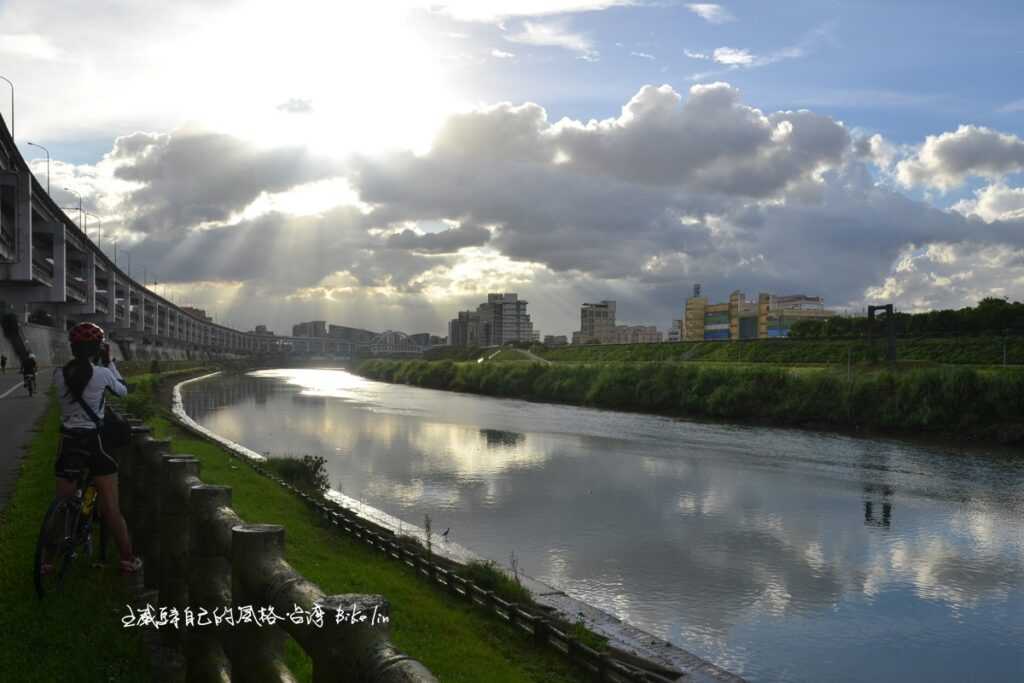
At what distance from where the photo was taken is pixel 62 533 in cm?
780

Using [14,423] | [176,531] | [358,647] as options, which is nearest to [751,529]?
[176,531]

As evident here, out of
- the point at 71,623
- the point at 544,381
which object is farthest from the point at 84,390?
the point at 544,381

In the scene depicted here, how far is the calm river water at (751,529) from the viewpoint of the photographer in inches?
547

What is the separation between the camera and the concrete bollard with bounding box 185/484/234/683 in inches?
204

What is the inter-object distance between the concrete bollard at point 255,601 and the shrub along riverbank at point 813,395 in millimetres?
44458

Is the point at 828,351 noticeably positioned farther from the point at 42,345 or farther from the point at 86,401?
the point at 86,401

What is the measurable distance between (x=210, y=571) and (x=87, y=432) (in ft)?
11.8

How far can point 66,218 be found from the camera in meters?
74.5

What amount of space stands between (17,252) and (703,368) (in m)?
52.1

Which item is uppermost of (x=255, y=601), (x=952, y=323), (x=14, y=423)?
(x=952, y=323)

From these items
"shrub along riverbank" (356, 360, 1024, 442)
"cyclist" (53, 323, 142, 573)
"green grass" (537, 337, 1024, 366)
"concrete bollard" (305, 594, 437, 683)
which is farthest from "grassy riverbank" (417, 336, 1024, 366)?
"concrete bollard" (305, 594, 437, 683)

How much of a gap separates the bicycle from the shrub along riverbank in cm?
4360

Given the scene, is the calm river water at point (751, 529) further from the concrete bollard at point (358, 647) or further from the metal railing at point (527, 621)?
the concrete bollard at point (358, 647)

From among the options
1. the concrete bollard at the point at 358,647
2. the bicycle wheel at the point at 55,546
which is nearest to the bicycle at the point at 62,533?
the bicycle wheel at the point at 55,546
